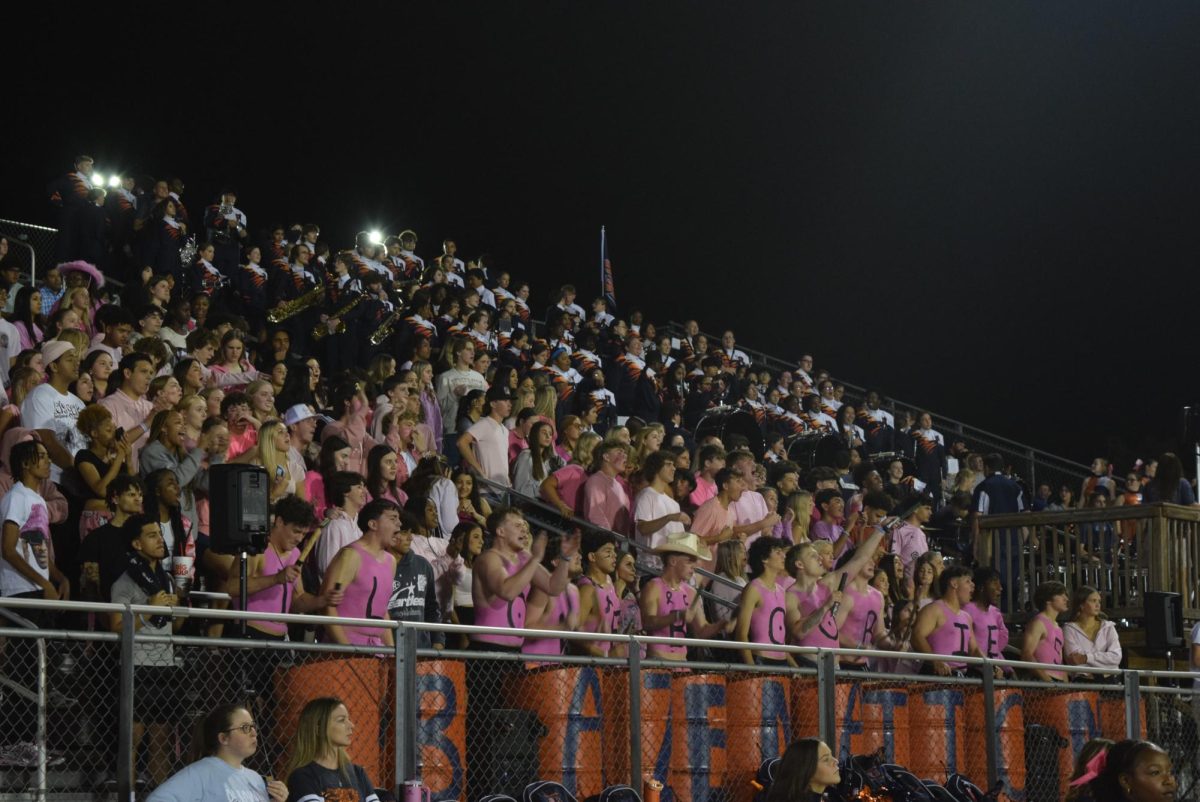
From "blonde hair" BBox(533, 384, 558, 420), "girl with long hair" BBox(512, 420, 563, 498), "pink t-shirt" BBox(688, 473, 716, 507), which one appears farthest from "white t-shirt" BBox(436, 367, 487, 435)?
"pink t-shirt" BBox(688, 473, 716, 507)

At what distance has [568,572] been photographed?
9.79m

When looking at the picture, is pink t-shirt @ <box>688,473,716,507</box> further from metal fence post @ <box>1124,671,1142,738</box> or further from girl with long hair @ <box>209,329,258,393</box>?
metal fence post @ <box>1124,671,1142,738</box>

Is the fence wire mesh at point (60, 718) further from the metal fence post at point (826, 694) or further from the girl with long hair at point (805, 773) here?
the metal fence post at point (826, 694)

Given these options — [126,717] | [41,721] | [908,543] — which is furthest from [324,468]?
[908,543]

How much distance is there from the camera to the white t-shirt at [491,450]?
43.8 ft

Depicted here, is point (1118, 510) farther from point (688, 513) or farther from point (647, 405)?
point (647, 405)

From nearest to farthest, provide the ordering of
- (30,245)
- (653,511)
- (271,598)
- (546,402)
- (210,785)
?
(210,785) < (271,598) < (653,511) < (546,402) < (30,245)

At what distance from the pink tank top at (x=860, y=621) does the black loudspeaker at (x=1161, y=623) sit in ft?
7.76

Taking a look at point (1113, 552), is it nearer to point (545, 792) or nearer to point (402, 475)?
point (402, 475)

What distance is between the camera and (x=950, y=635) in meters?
11.5

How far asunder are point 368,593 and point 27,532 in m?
1.84

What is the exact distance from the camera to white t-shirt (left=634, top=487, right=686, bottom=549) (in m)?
12.4

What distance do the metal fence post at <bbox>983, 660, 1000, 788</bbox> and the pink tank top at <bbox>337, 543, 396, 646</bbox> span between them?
3.60 meters

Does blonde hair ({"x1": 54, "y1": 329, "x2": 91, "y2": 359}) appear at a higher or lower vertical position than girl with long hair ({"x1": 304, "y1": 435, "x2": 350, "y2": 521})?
higher
